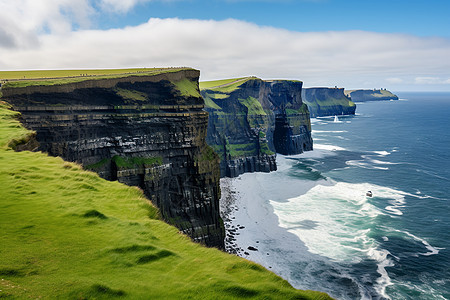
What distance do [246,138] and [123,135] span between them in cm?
6618

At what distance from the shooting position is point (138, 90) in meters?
46.1

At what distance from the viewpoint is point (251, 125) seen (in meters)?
106

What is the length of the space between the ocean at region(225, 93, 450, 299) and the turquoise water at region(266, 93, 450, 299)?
Answer: 139mm

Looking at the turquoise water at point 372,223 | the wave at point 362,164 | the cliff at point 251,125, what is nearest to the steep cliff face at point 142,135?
the turquoise water at point 372,223

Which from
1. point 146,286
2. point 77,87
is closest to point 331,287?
point 146,286

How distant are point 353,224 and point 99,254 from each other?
181 feet

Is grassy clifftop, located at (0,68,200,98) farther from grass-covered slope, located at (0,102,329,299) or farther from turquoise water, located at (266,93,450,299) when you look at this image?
turquoise water, located at (266,93,450,299)

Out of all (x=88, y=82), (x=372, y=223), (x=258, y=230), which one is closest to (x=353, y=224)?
(x=372, y=223)

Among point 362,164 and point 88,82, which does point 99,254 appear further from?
point 362,164

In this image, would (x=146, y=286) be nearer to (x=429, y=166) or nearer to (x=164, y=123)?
(x=164, y=123)

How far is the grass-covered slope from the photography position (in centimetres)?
1012

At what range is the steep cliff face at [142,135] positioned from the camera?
38.0 meters

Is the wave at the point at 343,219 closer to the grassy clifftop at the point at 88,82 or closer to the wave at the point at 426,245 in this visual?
the wave at the point at 426,245

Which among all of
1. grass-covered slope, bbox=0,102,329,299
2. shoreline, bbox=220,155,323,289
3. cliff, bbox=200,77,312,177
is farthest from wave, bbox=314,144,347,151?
grass-covered slope, bbox=0,102,329,299
